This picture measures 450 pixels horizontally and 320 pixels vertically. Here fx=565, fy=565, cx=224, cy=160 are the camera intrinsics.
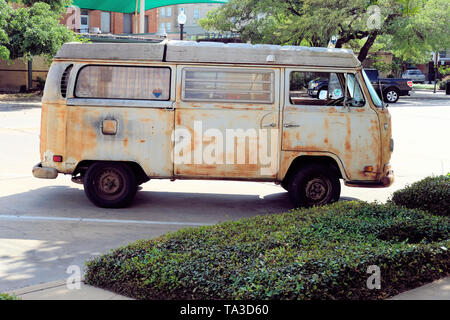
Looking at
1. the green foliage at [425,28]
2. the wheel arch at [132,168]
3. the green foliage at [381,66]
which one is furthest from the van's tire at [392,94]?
the wheel arch at [132,168]

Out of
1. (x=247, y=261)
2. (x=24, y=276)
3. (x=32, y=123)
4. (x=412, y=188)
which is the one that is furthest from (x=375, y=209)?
(x=32, y=123)

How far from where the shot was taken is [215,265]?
16.8 feet

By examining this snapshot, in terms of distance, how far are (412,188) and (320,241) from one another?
9.52 ft

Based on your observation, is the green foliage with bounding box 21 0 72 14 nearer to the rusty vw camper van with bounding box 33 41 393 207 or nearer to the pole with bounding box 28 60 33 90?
the pole with bounding box 28 60 33 90

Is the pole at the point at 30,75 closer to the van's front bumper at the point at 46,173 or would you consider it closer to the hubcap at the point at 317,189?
the van's front bumper at the point at 46,173

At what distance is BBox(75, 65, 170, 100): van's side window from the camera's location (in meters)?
8.66

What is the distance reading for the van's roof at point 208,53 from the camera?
8609 millimetres

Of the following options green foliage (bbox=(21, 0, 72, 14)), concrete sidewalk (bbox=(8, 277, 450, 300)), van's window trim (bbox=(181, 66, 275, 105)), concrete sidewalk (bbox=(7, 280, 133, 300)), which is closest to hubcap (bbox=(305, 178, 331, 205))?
van's window trim (bbox=(181, 66, 275, 105))

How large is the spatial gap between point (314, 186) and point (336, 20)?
30257 millimetres

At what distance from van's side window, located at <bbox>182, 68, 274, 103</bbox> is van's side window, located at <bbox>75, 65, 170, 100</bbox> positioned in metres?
0.46

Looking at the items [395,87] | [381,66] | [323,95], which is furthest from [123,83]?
[381,66]

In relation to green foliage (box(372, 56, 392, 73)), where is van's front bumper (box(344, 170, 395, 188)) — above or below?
below

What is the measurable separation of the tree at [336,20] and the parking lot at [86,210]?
24220mm

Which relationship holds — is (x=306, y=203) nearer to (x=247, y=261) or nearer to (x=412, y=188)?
(x=412, y=188)
